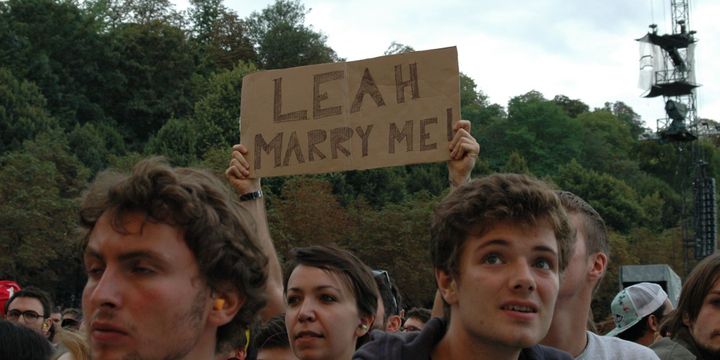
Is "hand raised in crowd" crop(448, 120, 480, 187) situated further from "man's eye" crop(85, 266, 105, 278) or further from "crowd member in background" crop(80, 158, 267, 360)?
"man's eye" crop(85, 266, 105, 278)

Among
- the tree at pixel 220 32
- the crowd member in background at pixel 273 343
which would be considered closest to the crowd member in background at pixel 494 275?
the crowd member in background at pixel 273 343

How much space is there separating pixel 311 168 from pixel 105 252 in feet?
7.64

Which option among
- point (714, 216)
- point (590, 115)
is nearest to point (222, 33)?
point (590, 115)

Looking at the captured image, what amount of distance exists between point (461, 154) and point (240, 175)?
3.38 ft

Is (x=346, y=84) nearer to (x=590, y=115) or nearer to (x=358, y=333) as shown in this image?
(x=358, y=333)

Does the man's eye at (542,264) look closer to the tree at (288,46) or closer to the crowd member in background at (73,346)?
the crowd member in background at (73,346)

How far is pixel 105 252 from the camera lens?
9.82 ft

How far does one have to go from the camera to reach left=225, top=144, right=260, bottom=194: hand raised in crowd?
5160mm

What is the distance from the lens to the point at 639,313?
663cm

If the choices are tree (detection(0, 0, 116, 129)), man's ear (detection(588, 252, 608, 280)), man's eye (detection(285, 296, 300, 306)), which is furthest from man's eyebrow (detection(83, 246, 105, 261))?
tree (detection(0, 0, 116, 129))

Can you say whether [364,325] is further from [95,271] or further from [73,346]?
[95,271]

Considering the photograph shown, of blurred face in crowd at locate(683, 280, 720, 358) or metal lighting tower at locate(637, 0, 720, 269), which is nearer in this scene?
blurred face in crowd at locate(683, 280, 720, 358)

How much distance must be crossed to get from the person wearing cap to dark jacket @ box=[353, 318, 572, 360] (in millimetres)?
3097

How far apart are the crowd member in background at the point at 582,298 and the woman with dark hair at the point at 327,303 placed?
86 centimetres
